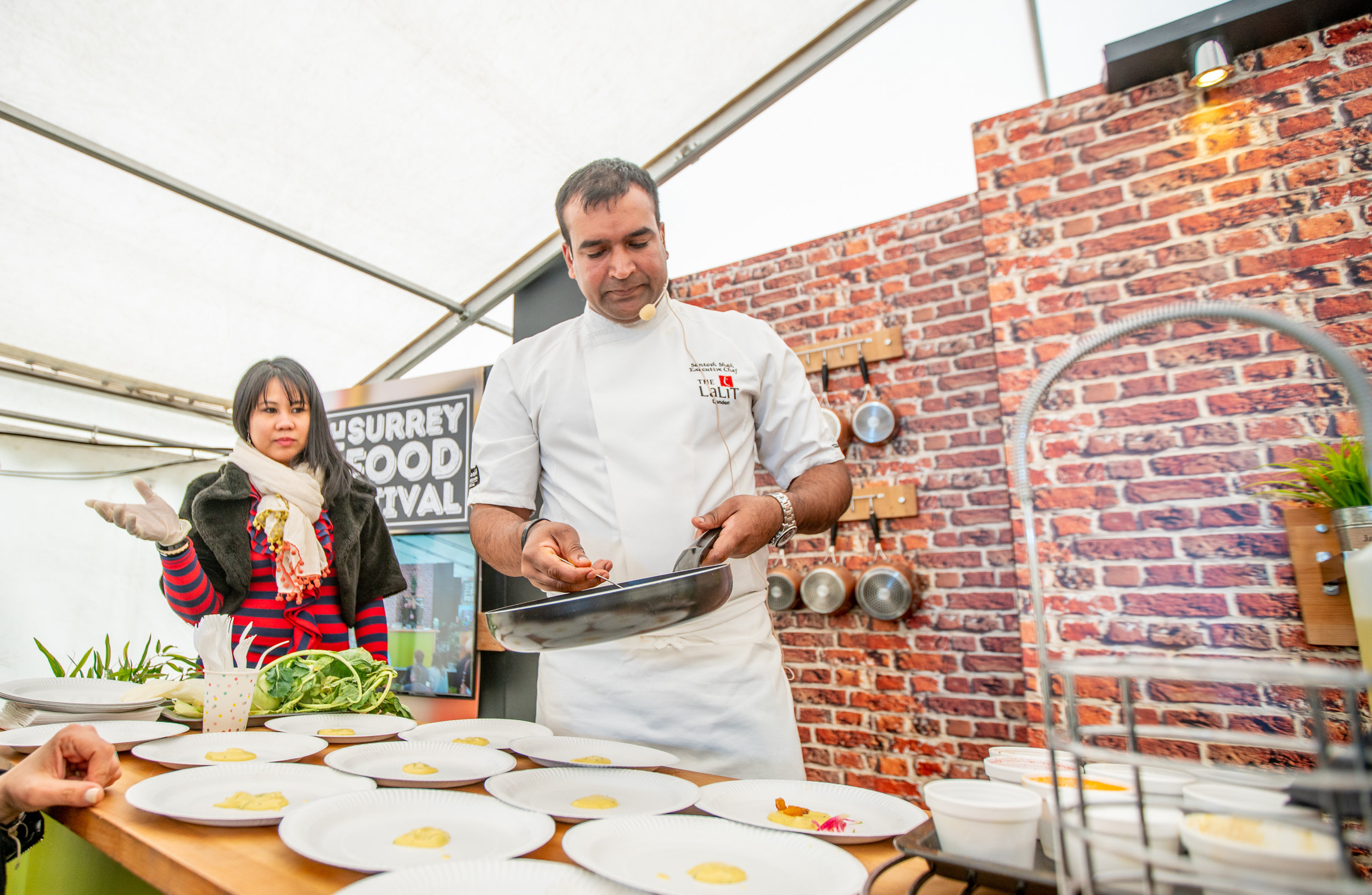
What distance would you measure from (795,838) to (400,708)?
115cm

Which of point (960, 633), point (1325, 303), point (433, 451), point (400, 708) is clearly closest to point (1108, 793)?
point (400, 708)

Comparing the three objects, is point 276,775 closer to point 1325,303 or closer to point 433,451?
point 433,451

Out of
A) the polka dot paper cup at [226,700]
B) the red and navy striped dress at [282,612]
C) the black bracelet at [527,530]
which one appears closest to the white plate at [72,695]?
the polka dot paper cup at [226,700]

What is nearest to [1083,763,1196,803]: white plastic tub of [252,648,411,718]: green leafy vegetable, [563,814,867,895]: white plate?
[563,814,867,895]: white plate

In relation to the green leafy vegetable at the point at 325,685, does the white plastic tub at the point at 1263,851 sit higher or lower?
higher

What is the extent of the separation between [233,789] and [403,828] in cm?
29

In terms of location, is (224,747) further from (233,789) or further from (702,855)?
(702,855)

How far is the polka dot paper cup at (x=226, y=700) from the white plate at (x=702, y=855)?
82cm

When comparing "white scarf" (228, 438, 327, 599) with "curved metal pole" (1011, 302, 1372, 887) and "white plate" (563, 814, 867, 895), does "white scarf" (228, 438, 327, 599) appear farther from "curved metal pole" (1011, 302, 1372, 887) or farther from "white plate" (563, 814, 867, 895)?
"curved metal pole" (1011, 302, 1372, 887)

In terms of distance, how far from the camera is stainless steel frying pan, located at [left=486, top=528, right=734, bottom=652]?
0.75 meters

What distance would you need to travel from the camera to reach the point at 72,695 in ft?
4.19

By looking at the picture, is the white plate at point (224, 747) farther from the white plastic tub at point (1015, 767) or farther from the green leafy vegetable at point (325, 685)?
the white plastic tub at point (1015, 767)

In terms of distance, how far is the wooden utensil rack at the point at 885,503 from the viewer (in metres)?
2.97

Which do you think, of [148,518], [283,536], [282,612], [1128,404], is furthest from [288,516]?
[1128,404]
